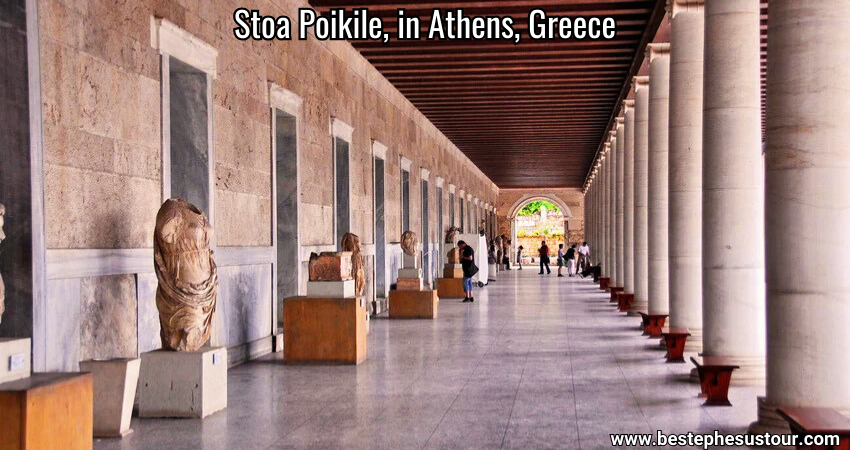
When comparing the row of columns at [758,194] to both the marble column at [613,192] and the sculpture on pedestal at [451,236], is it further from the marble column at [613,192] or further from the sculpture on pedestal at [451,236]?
the sculpture on pedestal at [451,236]

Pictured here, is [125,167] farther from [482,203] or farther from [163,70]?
[482,203]

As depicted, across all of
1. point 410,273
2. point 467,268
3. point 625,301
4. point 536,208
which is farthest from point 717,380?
point 536,208

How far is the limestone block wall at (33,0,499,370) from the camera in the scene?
844 cm

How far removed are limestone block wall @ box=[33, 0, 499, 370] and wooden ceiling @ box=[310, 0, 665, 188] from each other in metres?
2.81

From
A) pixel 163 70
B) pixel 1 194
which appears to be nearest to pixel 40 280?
pixel 1 194

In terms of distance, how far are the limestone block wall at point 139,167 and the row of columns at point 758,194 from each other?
5882 mm

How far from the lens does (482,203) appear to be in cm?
5378

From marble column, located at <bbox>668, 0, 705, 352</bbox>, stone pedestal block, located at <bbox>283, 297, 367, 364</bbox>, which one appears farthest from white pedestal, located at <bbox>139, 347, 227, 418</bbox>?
marble column, located at <bbox>668, 0, 705, 352</bbox>

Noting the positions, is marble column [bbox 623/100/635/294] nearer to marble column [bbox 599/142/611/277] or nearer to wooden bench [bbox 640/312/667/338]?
marble column [bbox 599/142/611/277]

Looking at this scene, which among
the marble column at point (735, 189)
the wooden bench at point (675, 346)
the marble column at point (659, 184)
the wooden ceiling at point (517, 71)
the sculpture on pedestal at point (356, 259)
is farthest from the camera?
the marble column at point (659, 184)

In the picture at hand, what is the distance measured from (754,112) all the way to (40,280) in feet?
24.5

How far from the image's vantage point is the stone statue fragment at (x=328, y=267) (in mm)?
12961

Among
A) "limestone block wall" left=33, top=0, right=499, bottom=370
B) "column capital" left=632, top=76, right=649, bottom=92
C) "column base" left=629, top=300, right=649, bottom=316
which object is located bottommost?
"column base" left=629, top=300, right=649, bottom=316

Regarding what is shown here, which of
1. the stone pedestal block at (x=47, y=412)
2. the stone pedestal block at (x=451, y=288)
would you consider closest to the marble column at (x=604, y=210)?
the stone pedestal block at (x=451, y=288)
